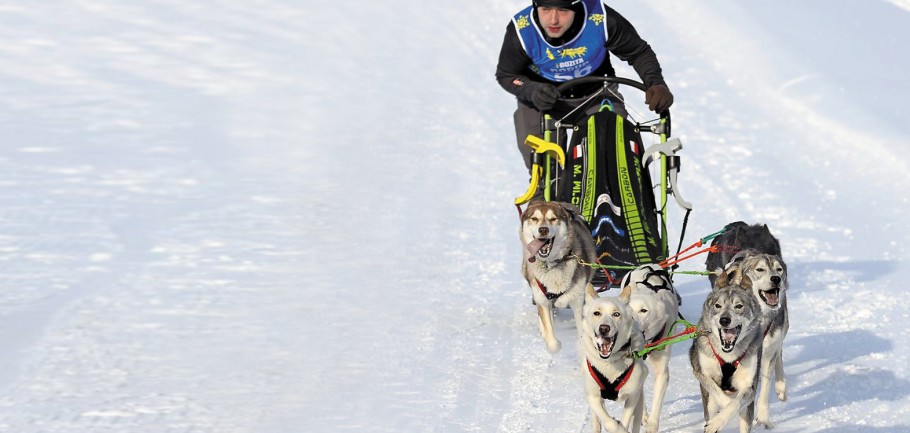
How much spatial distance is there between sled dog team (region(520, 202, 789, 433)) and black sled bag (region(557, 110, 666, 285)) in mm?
314

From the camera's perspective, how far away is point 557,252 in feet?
20.8

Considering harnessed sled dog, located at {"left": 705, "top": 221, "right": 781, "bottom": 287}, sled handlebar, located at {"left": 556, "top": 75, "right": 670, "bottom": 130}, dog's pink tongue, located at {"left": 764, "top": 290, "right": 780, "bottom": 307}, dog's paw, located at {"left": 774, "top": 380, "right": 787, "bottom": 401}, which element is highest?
sled handlebar, located at {"left": 556, "top": 75, "right": 670, "bottom": 130}

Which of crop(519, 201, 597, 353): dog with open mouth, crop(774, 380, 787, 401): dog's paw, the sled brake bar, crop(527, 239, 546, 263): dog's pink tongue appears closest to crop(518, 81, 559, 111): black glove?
the sled brake bar

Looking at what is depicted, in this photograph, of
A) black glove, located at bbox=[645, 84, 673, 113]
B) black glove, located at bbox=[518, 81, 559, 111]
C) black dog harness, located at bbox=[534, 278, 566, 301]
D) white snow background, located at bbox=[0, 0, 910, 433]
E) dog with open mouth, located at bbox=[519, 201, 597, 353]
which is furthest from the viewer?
black glove, located at bbox=[518, 81, 559, 111]

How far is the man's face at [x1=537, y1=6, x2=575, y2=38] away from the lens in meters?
7.23

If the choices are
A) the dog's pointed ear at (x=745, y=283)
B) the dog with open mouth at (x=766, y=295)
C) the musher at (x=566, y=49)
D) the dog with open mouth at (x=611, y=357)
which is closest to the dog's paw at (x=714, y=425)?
the dog with open mouth at (x=611, y=357)

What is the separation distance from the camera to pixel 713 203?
10.0 m

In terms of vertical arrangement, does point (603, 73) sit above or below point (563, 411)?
above

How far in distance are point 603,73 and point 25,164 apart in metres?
5.40

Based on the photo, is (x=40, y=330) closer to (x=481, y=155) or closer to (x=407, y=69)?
(x=481, y=155)

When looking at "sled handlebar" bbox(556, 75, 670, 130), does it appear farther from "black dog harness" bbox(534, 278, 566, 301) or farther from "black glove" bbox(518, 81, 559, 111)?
"black dog harness" bbox(534, 278, 566, 301)

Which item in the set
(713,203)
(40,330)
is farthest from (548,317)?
(713,203)

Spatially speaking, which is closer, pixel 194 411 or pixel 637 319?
pixel 637 319

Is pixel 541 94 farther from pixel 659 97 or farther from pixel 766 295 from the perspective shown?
pixel 766 295
